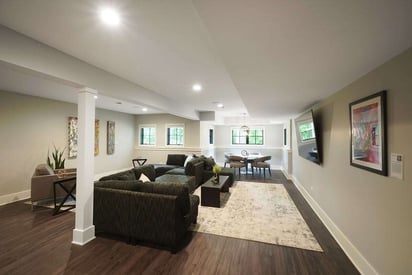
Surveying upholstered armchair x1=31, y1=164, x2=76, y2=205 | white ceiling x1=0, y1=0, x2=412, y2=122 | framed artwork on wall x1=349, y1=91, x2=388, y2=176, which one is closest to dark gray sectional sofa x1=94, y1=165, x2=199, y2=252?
white ceiling x1=0, y1=0, x2=412, y2=122

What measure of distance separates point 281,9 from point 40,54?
261cm

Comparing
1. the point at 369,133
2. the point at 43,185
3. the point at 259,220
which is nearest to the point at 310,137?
the point at 369,133

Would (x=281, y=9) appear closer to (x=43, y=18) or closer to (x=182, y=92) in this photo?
(x=43, y=18)

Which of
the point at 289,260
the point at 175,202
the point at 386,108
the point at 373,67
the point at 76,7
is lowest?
the point at 289,260

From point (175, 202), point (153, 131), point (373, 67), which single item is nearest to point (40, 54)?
point (175, 202)

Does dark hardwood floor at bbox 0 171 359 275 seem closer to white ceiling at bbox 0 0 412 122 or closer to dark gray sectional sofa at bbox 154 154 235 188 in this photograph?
white ceiling at bbox 0 0 412 122

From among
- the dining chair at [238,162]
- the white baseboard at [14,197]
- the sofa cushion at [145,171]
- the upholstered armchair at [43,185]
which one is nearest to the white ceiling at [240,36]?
the sofa cushion at [145,171]

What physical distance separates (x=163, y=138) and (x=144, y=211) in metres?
5.85

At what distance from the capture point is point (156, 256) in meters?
2.26

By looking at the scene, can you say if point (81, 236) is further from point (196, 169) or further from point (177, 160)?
point (177, 160)

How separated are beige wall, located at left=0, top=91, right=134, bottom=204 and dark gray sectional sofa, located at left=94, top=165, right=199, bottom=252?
3.26 meters

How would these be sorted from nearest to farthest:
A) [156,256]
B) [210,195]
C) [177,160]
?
1. [156,256]
2. [210,195]
3. [177,160]

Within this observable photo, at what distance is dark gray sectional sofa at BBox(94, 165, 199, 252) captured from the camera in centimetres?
235

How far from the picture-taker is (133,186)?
2.68 meters
